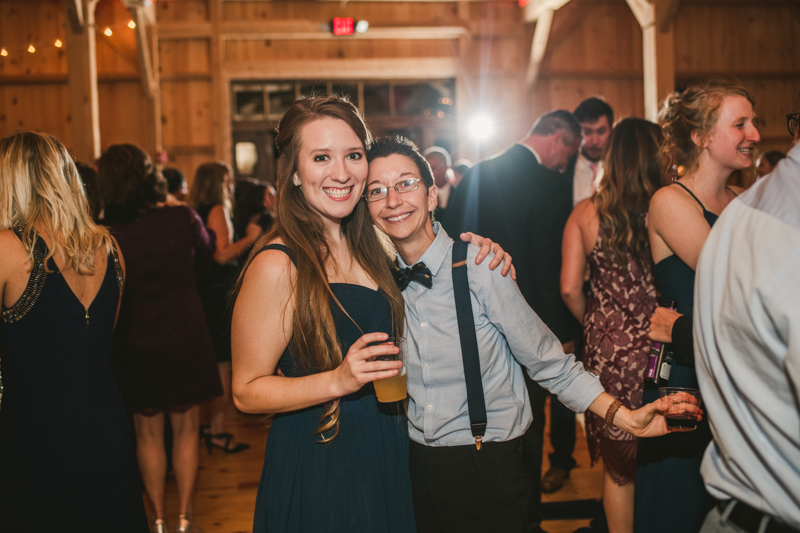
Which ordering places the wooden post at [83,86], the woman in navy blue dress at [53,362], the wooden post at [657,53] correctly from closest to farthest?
the woman in navy blue dress at [53,362]
the wooden post at [657,53]
the wooden post at [83,86]

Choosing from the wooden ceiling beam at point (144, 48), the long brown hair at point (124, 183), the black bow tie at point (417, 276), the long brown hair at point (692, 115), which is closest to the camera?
the black bow tie at point (417, 276)

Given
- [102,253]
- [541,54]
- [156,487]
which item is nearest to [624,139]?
[102,253]

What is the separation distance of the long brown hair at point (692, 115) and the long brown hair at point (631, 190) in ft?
0.83

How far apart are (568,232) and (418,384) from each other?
1.31 meters

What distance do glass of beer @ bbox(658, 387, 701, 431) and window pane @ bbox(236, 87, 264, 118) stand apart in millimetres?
7263

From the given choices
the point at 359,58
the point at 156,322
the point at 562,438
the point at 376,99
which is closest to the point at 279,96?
the point at 359,58

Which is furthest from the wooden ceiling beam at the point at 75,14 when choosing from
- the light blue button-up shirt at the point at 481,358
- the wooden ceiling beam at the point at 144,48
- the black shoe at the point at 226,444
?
the light blue button-up shirt at the point at 481,358

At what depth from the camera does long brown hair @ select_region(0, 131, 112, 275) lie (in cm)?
174

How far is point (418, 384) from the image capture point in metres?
1.51

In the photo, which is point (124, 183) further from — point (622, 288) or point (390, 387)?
point (622, 288)

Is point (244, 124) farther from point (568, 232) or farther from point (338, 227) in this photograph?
point (338, 227)

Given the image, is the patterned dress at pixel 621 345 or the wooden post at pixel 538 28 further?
the wooden post at pixel 538 28

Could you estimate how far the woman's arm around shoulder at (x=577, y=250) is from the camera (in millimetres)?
2436

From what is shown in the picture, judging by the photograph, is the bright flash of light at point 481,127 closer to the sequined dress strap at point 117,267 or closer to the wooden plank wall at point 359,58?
the wooden plank wall at point 359,58
